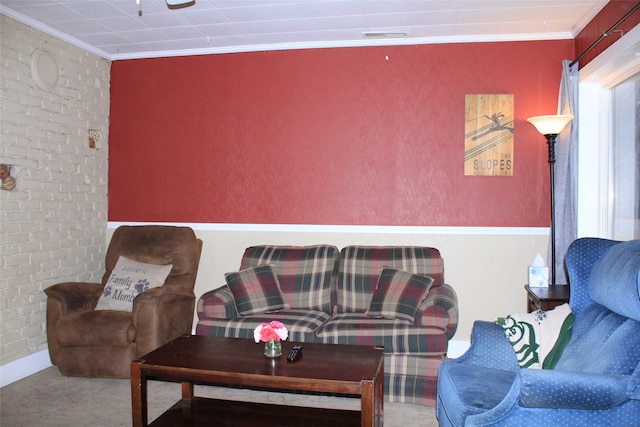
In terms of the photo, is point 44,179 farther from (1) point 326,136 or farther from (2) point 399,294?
(2) point 399,294

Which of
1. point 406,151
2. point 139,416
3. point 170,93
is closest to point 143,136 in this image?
point 170,93

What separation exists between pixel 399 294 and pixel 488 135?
154 cm

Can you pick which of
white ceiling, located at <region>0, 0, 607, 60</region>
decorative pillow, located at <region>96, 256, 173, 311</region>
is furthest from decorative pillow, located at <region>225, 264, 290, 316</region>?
white ceiling, located at <region>0, 0, 607, 60</region>

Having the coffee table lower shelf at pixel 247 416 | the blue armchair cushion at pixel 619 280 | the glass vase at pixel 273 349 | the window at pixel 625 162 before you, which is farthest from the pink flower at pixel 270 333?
the window at pixel 625 162

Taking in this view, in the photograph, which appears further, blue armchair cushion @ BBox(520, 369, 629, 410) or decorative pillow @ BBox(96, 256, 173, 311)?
decorative pillow @ BBox(96, 256, 173, 311)

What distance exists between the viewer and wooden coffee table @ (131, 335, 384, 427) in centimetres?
215

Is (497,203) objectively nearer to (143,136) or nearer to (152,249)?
(152,249)

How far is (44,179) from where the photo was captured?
3730mm

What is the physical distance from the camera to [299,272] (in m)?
3.68

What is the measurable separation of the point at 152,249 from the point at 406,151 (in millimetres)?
2187

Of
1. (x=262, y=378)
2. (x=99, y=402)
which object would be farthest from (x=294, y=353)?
(x=99, y=402)

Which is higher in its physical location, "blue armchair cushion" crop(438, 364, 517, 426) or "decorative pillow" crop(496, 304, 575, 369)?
"decorative pillow" crop(496, 304, 575, 369)

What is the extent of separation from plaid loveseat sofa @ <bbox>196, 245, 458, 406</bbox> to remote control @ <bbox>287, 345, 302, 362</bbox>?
0.56 metres

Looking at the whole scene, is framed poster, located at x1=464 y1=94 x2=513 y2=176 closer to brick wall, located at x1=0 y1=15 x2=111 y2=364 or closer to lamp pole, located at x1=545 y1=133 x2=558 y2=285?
lamp pole, located at x1=545 y1=133 x2=558 y2=285
